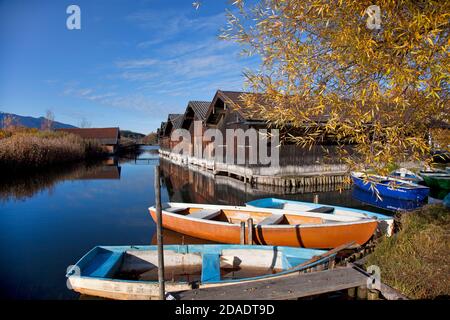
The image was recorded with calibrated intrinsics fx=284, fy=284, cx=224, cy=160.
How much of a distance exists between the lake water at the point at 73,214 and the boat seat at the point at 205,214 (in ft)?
2.75

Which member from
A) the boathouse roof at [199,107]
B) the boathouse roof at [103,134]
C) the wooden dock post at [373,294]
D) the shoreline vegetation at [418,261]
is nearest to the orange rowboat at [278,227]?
the shoreline vegetation at [418,261]

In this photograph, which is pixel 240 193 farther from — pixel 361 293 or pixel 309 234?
pixel 361 293

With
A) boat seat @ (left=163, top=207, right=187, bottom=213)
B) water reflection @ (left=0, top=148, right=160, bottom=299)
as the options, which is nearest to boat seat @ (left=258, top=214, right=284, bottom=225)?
boat seat @ (left=163, top=207, right=187, bottom=213)

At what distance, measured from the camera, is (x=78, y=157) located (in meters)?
37.1

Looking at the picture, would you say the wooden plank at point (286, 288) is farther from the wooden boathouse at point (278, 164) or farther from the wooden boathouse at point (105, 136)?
the wooden boathouse at point (105, 136)

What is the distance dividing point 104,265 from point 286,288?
4.20m

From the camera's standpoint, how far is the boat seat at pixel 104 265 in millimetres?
6078

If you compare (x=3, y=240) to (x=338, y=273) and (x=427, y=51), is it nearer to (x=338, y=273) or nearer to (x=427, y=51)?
(x=338, y=273)

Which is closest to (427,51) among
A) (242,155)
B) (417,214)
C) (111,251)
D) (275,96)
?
(275,96)

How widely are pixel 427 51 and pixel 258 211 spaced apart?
24.7 feet

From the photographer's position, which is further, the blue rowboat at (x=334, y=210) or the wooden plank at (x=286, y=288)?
the blue rowboat at (x=334, y=210)

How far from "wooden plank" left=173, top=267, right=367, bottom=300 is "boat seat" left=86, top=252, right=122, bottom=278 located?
245 cm

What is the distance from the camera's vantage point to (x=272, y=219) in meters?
8.99

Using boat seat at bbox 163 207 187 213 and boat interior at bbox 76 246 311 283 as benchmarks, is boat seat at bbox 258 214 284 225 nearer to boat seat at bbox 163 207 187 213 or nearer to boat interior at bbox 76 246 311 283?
boat interior at bbox 76 246 311 283
